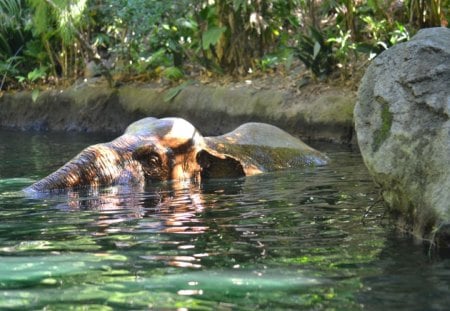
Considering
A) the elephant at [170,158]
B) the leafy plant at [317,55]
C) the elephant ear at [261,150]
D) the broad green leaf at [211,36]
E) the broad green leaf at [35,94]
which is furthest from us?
the broad green leaf at [35,94]

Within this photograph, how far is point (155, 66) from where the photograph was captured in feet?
58.2

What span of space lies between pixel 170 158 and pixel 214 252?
3950mm

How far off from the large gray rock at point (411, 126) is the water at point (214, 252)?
230 millimetres

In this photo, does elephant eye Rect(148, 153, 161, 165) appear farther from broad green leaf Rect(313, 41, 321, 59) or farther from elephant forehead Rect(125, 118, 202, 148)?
broad green leaf Rect(313, 41, 321, 59)

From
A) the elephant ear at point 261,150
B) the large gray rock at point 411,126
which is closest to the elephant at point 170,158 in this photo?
the elephant ear at point 261,150

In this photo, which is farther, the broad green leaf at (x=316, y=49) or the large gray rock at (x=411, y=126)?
the broad green leaf at (x=316, y=49)

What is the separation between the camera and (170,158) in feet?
29.1

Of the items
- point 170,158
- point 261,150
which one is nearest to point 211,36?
point 261,150

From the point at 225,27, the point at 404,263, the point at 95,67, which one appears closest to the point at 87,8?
the point at 95,67

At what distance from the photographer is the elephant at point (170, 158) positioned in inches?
330

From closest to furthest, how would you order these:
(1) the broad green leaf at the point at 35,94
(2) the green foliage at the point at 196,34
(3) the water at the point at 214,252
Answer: (3) the water at the point at 214,252, (2) the green foliage at the point at 196,34, (1) the broad green leaf at the point at 35,94

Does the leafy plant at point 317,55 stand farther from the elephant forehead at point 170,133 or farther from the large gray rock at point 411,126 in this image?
the large gray rock at point 411,126

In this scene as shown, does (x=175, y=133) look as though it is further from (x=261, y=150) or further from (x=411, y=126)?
(x=411, y=126)

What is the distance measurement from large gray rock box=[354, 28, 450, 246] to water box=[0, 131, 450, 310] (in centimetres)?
23
